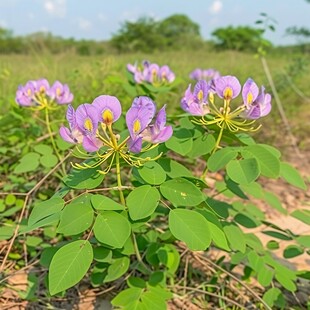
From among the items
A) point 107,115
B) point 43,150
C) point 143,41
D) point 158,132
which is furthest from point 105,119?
point 143,41

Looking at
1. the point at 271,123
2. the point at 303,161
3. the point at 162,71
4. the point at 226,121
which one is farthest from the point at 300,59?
the point at 226,121

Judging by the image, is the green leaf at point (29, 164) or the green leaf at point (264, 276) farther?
the green leaf at point (29, 164)

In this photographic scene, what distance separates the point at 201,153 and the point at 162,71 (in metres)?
1.02

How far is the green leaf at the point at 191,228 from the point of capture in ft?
3.20

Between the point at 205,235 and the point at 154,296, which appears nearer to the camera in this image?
the point at 205,235

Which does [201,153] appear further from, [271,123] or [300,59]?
[300,59]

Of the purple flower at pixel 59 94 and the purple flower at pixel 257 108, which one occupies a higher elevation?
the purple flower at pixel 257 108

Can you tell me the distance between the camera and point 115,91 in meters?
3.12

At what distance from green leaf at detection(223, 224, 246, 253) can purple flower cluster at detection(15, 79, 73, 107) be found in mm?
833

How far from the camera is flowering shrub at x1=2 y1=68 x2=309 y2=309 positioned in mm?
982

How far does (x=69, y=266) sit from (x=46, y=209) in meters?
0.14

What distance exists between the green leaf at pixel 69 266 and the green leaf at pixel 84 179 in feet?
0.42

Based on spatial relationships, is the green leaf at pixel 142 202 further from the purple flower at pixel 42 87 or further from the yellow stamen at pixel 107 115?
the purple flower at pixel 42 87

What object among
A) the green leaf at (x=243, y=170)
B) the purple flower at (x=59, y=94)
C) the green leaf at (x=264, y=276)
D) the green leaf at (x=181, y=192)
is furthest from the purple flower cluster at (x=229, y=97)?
the purple flower at (x=59, y=94)
